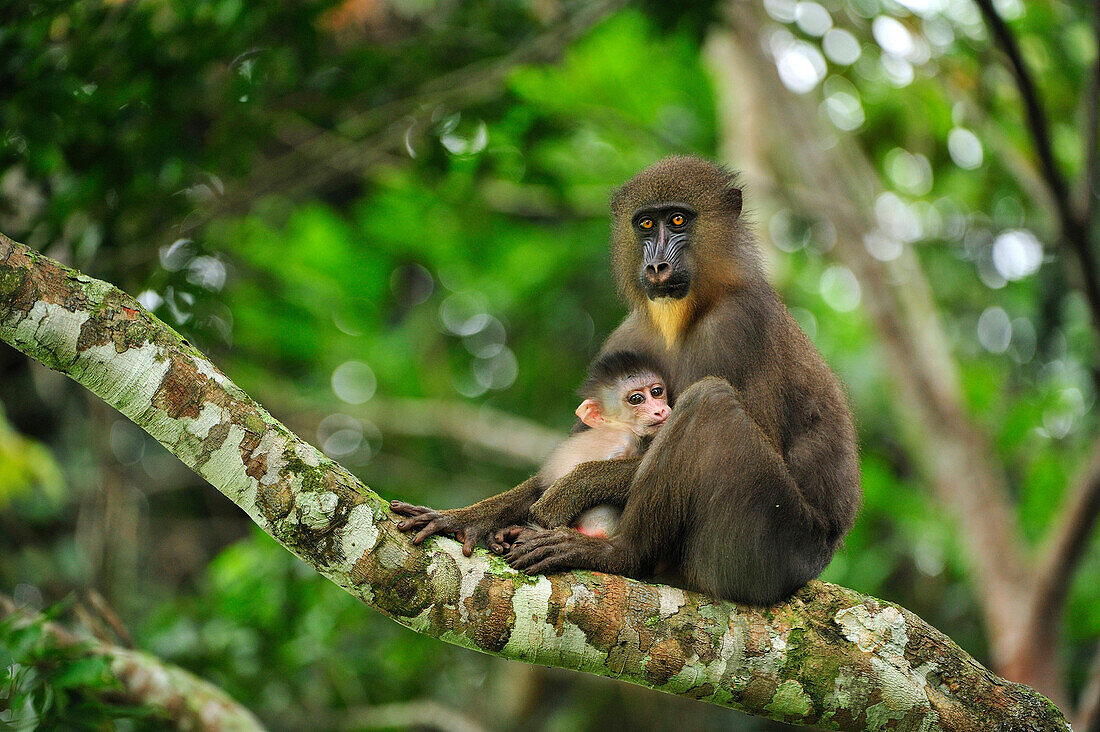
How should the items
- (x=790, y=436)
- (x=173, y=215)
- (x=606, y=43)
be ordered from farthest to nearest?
(x=606, y=43)
(x=173, y=215)
(x=790, y=436)

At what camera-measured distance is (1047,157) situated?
5.85 meters

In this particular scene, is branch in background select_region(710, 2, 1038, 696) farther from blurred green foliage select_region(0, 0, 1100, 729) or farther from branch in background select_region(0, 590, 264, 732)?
branch in background select_region(0, 590, 264, 732)

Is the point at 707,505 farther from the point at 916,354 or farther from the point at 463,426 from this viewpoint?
the point at 463,426

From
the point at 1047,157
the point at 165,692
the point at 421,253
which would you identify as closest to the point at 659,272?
the point at 1047,157

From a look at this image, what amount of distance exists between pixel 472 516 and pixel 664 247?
1606 mm

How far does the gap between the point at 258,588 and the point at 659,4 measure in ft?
16.2

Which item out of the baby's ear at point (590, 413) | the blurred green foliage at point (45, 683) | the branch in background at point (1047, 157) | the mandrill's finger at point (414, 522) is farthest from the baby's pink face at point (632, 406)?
the branch in background at point (1047, 157)

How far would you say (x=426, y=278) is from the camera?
13898 millimetres

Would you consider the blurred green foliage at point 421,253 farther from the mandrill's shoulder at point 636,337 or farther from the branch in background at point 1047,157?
the mandrill's shoulder at point 636,337

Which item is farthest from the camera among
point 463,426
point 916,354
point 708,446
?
point 463,426

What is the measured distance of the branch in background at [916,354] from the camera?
798cm

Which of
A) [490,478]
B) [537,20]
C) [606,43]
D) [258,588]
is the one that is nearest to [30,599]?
[258,588]

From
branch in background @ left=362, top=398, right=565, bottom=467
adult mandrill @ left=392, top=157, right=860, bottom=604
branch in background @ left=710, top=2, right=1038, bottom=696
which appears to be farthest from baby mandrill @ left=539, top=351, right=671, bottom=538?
branch in background @ left=710, top=2, right=1038, bottom=696

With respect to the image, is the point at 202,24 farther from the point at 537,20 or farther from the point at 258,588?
the point at 258,588
